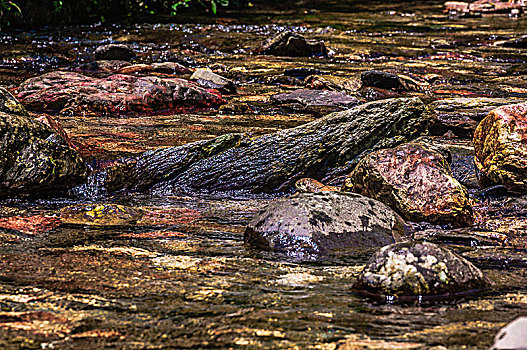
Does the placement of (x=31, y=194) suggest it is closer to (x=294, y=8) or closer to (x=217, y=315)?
(x=217, y=315)

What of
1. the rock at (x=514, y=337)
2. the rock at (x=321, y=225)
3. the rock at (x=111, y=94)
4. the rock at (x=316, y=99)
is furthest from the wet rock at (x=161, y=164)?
the rock at (x=514, y=337)

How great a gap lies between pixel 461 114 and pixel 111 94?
3777 mm

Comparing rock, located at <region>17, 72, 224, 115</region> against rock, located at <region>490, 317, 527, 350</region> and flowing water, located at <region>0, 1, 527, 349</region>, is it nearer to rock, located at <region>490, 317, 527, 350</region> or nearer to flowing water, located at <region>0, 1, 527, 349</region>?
flowing water, located at <region>0, 1, 527, 349</region>

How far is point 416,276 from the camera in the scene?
2.41 m

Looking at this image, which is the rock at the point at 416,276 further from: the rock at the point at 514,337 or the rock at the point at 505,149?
the rock at the point at 505,149

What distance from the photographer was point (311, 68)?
31.6ft

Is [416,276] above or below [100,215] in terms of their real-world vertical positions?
above

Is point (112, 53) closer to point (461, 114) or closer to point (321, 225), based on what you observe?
point (461, 114)

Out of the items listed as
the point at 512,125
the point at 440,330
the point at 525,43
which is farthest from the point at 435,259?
the point at 525,43

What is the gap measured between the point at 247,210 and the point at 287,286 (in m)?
1.56

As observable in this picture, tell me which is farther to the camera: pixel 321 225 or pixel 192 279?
pixel 321 225

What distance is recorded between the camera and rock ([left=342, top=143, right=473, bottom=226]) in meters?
3.72

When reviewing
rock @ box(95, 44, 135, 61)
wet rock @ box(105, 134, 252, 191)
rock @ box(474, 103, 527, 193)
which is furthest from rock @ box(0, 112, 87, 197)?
rock @ box(95, 44, 135, 61)

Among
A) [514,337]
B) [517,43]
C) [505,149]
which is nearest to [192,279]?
[514,337]
